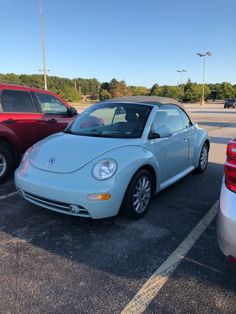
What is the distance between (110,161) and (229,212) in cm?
162

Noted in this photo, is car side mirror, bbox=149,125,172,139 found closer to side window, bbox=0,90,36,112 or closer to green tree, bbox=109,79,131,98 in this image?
side window, bbox=0,90,36,112

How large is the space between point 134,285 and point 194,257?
0.77 m

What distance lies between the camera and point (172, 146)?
14.9 feet

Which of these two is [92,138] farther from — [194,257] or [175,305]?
[175,305]

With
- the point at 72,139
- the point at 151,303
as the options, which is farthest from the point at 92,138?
the point at 151,303

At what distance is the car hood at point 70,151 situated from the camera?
137 inches

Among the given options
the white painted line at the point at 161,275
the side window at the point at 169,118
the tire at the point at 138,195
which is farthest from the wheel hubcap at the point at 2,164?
the white painted line at the point at 161,275

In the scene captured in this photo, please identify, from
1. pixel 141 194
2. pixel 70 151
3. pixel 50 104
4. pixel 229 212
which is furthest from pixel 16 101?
pixel 229 212

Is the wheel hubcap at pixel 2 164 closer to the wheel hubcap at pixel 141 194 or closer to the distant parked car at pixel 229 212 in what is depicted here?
the wheel hubcap at pixel 141 194

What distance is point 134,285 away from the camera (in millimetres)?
2586

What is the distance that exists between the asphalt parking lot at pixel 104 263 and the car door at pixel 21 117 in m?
1.72

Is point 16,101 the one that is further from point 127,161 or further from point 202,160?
point 202,160

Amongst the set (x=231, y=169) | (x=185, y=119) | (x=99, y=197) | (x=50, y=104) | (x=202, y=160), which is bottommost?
(x=202, y=160)

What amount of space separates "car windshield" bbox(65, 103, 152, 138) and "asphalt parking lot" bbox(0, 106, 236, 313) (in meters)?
1.17
